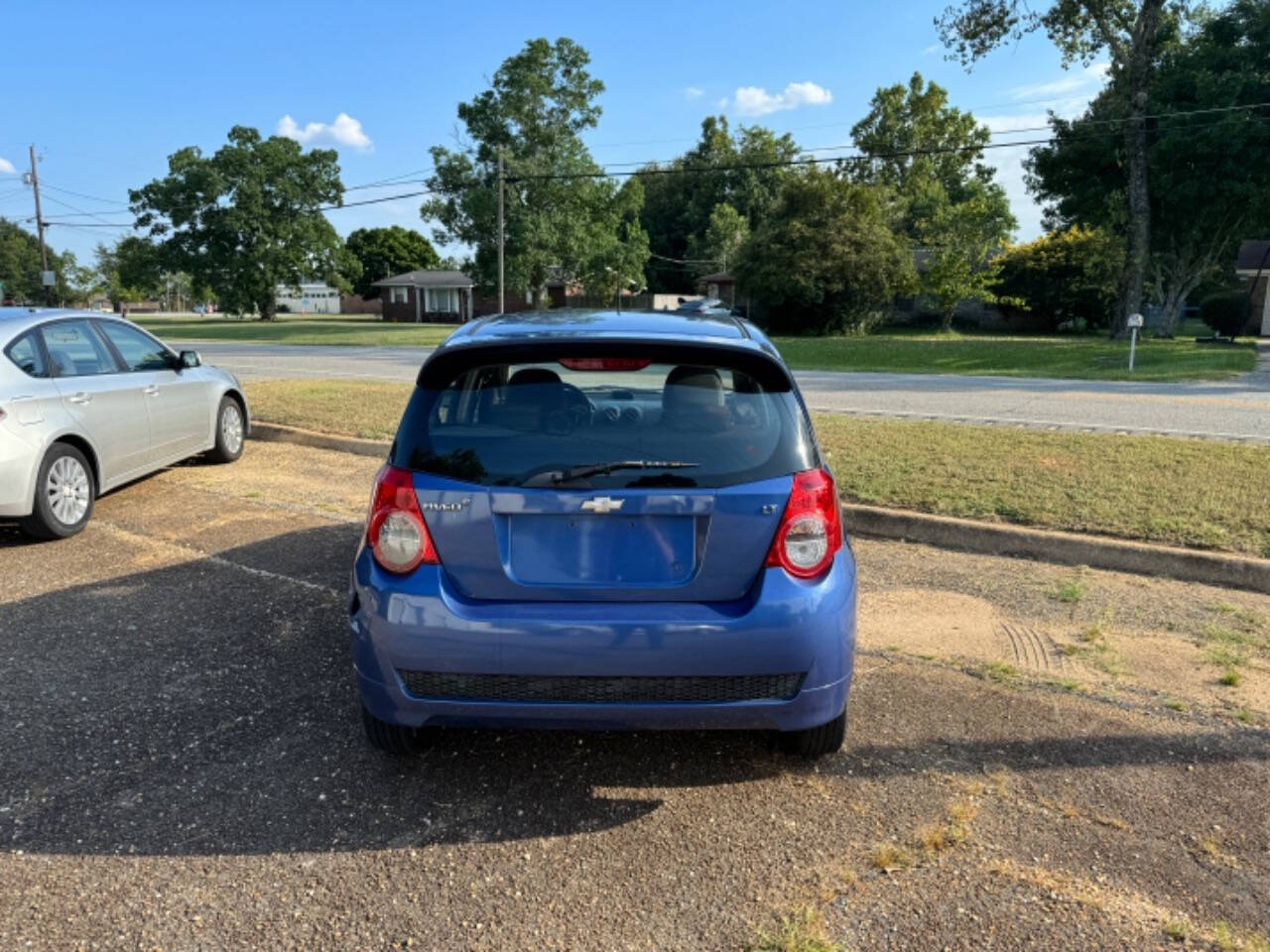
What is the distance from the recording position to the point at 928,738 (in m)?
3.49

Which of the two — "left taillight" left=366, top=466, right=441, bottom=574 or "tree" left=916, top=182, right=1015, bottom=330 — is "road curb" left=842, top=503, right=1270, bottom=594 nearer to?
"left taillight" left=366, top=466, right=441, bottom=574

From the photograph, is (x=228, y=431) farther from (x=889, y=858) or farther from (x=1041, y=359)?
(x=1041, y=359)

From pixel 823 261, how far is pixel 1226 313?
16.6m

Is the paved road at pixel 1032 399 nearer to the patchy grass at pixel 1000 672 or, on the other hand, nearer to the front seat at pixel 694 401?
the patchy grass at pixel 1000 672

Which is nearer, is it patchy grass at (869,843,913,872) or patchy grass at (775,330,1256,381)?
patchy grass at (869,843,913,872)

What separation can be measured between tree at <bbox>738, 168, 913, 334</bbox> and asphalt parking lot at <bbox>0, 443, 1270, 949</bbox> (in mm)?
36150

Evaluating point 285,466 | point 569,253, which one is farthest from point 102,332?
point 569,253

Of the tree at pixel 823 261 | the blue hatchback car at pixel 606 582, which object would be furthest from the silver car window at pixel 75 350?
the tree at pixel 823 261

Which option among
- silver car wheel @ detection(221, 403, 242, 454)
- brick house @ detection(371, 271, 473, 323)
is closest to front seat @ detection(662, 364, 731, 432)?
silver car wheel @ detection(221, 403, 242, 454)

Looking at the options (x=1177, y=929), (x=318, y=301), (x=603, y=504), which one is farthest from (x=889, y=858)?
(x=318, y=301)

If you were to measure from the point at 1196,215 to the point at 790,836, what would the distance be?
114 ft

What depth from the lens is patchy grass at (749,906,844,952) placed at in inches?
94.0

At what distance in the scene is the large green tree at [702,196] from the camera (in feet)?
250

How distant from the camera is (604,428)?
3045 mm
